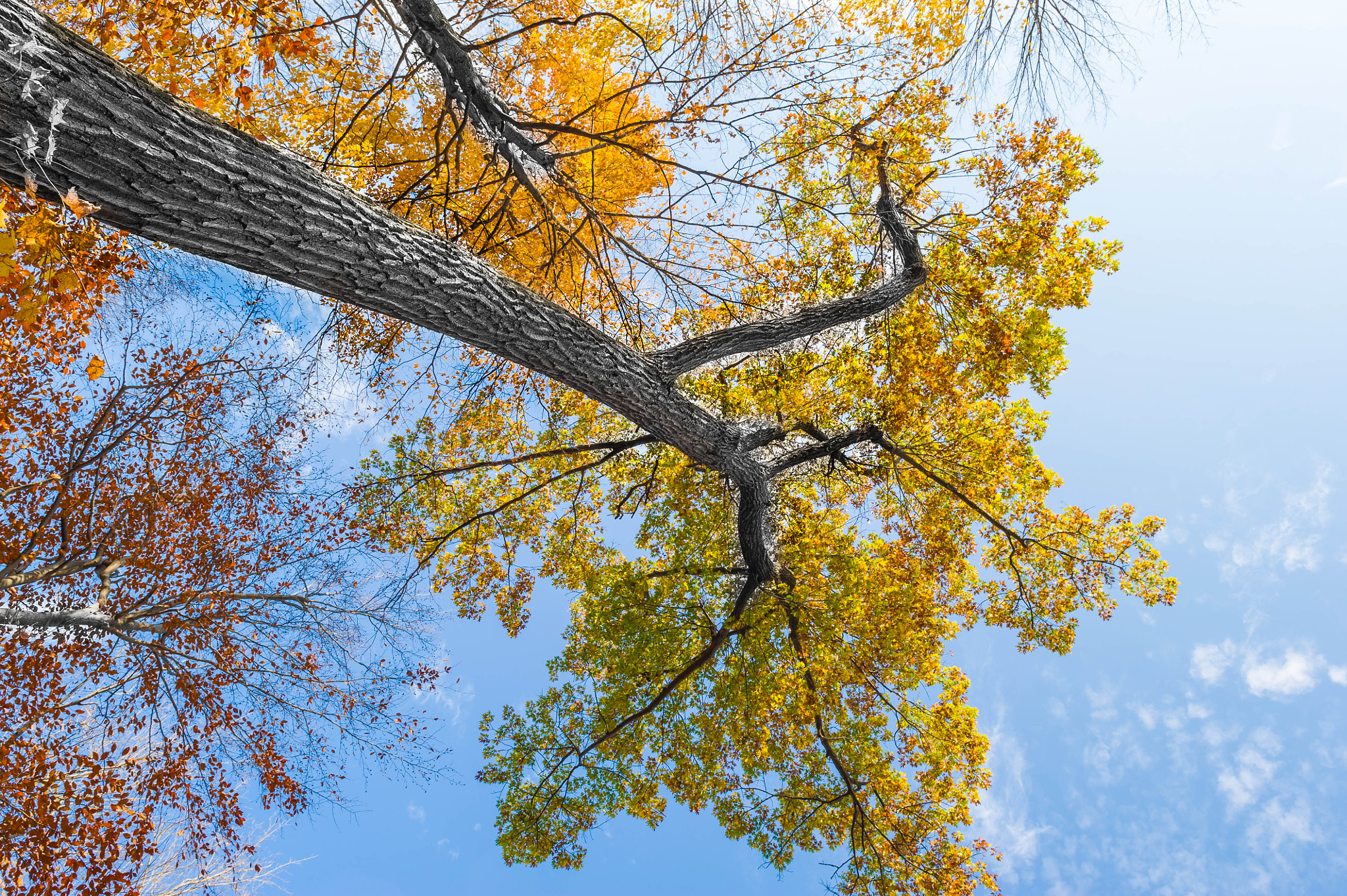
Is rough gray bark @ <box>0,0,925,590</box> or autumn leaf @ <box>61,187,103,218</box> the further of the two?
rough gray bark @ <box>0,0,925,590</box>

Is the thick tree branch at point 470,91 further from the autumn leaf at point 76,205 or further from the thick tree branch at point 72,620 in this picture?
the thick tree branch at point 72,620

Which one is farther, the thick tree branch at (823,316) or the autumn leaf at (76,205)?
the thick tree branch at (823,316)

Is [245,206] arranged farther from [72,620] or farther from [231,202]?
[72,620]

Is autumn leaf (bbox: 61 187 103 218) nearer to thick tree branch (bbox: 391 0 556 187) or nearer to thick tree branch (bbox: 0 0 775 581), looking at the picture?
thick tree branch (bbox: 0 0 775 581)

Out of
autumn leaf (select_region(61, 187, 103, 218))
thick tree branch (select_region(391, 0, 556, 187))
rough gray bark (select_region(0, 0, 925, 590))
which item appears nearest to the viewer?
autumn leaf (select_region(61, 187, 103, 218))

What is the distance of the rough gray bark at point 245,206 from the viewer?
182 cm

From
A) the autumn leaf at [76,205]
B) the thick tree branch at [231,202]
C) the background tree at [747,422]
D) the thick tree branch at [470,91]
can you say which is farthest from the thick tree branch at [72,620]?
the thick tree branch at [470,91]

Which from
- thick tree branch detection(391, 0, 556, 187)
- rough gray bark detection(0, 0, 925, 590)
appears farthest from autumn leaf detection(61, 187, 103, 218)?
thick tree branch detection(391, 0, 556, 187)

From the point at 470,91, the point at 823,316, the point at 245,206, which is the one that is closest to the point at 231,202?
the point at 245,206

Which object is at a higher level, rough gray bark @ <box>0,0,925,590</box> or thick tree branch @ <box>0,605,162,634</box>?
thick tree branch @ <box>0,605,162,634</box>

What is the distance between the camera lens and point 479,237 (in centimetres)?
581

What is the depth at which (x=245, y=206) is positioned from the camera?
2309 millimetres

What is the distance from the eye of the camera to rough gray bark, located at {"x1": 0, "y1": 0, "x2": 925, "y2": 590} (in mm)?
1820

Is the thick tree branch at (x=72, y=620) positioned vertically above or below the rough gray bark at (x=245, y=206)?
above
